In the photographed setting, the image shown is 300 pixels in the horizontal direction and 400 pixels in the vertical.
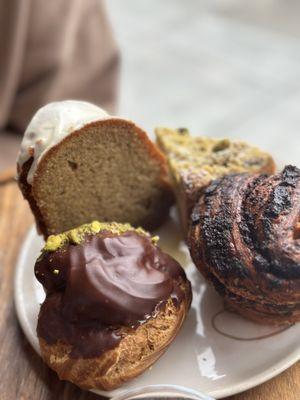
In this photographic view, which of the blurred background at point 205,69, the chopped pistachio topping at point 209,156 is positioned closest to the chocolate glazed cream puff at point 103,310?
the chopped pistachio topping at point 209,156

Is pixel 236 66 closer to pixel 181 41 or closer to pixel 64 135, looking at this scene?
pixel 181 41

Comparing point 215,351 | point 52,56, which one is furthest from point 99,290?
point 52,56

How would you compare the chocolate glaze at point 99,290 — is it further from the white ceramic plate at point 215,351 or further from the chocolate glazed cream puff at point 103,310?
the white ceramic plate at point 215,351

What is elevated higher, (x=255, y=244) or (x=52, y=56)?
(x=255, y=244)

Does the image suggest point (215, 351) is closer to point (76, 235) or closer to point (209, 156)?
point (76, 235)

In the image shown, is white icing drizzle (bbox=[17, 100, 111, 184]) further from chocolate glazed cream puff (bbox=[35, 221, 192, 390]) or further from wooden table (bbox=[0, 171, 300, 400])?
wooden table (bbox=[0, 171, 300, 400])

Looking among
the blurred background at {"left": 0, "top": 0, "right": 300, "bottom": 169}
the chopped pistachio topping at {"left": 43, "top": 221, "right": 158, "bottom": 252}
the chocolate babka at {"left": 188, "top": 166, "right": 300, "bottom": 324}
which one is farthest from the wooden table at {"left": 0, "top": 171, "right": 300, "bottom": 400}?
the blurred background at {"left": 0, "top": 0, "right": 300, "bottom": 169}

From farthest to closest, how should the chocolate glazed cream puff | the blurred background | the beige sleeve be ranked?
the blurred background
the beige sleeve
the chocolate glazed cream puff
